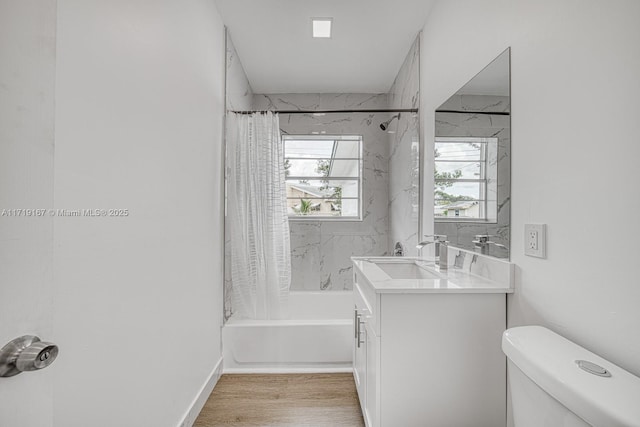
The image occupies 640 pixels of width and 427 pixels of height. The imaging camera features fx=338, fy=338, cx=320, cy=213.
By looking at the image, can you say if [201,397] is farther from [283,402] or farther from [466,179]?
[466,179]

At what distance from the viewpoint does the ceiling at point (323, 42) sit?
2299mm

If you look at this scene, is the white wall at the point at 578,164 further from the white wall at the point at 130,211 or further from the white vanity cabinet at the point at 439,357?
the white wall at the point at 130,211

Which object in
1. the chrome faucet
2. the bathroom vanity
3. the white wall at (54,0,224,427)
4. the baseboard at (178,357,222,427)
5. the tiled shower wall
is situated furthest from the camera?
the tiled shower wall

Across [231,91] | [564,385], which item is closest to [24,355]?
[564,385]

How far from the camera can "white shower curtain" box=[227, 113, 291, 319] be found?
8.24ft

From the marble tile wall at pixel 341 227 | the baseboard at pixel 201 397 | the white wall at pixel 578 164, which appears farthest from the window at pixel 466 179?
the baseboard at pixel 201 397

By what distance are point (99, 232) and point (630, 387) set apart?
141cm

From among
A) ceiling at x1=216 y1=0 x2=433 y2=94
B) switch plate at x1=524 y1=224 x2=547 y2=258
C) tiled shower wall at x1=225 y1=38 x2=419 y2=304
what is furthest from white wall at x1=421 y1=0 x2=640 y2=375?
tiled shower wall at x1=225 y1=38 x2=419 y2=304

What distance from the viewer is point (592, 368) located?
0.77 meters

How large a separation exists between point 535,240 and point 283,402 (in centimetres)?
168

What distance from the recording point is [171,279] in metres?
1.57

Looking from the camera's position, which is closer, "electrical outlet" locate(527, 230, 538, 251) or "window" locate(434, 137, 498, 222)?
"electrical outlet" locate(527, 230, 538, 251)

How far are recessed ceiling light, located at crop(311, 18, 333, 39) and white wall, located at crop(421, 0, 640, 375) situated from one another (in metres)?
1.31

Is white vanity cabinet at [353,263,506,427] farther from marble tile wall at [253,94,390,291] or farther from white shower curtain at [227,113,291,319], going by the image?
marble tile wall at [253,94,390,291]
